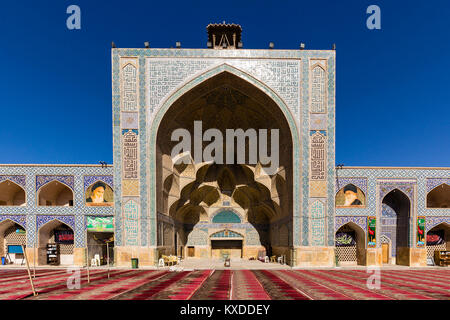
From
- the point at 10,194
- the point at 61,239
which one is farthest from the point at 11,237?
the point at 61,239

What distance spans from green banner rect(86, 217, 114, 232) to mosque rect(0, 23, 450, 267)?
0.18 ft

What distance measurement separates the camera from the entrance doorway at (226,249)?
19.7m

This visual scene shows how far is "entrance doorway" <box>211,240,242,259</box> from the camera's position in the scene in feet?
64.7

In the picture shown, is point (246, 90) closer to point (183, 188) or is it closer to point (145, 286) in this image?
point (183, 188)

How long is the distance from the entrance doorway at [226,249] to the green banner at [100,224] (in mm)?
8119

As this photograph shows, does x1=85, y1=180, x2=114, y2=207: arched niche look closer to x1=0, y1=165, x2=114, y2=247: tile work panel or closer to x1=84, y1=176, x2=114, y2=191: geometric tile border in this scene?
x1=84, y1=176, x2=114, y2=191: geometric tile border

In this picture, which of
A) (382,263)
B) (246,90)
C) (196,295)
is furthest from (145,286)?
(382,263)

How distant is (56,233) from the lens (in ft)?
49.5

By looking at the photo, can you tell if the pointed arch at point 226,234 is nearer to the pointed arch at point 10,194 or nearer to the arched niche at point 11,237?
the arched niche at point 11,237

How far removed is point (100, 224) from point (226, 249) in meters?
9.43

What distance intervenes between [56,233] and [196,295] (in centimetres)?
1255

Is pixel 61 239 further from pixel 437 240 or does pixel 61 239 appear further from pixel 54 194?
pixel 437 240

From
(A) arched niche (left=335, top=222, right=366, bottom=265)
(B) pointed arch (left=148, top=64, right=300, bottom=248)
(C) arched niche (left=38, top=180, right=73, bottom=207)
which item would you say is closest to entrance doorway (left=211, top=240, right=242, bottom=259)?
Answer: (A) arched niche (left=335, top=222, right=366, bottom=265)

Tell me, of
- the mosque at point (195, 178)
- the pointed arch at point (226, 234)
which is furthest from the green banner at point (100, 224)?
the pointed arch at point (226, 234)
